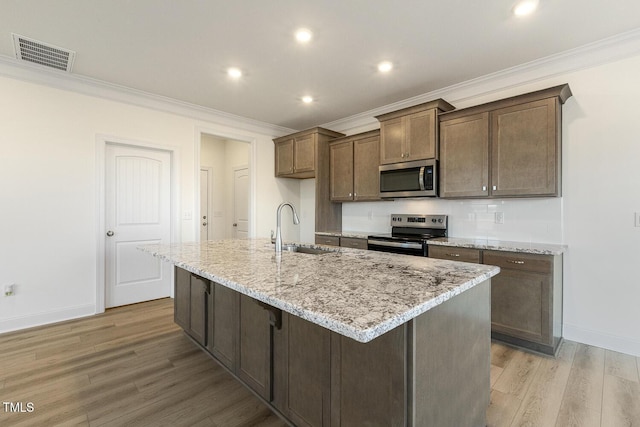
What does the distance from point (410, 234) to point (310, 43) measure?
7.89ft

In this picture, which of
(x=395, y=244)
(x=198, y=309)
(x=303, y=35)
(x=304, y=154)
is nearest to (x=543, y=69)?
(x=395, y=244)

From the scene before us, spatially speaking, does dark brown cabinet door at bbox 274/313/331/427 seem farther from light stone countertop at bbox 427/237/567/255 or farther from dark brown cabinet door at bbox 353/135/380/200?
dark brown cabinet door at bbox 353/135/380/200

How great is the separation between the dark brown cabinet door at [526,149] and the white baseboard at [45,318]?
14.2 ft

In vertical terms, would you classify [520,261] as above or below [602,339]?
above

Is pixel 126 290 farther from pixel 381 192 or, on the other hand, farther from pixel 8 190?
pixel 381 192

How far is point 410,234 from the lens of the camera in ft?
12.4

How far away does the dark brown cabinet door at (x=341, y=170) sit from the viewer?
4.26m

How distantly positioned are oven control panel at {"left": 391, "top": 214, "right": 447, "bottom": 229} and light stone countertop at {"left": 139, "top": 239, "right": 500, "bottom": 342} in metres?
1.79

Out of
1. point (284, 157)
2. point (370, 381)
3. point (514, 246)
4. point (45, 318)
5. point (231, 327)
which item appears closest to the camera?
point (370, 381)

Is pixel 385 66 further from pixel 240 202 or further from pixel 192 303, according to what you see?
pixel 240 202

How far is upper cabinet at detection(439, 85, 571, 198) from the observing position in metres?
2.56

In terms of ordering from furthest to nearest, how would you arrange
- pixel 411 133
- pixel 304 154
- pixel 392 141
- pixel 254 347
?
pixel 304 154 < pixel 392 141 < pixel 411 133 < pixel 254 347

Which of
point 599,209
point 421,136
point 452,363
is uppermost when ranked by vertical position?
point 421,136

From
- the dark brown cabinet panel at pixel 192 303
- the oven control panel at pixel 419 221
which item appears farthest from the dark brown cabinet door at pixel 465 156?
the dark brown cabinet panel at pixel 192 303
